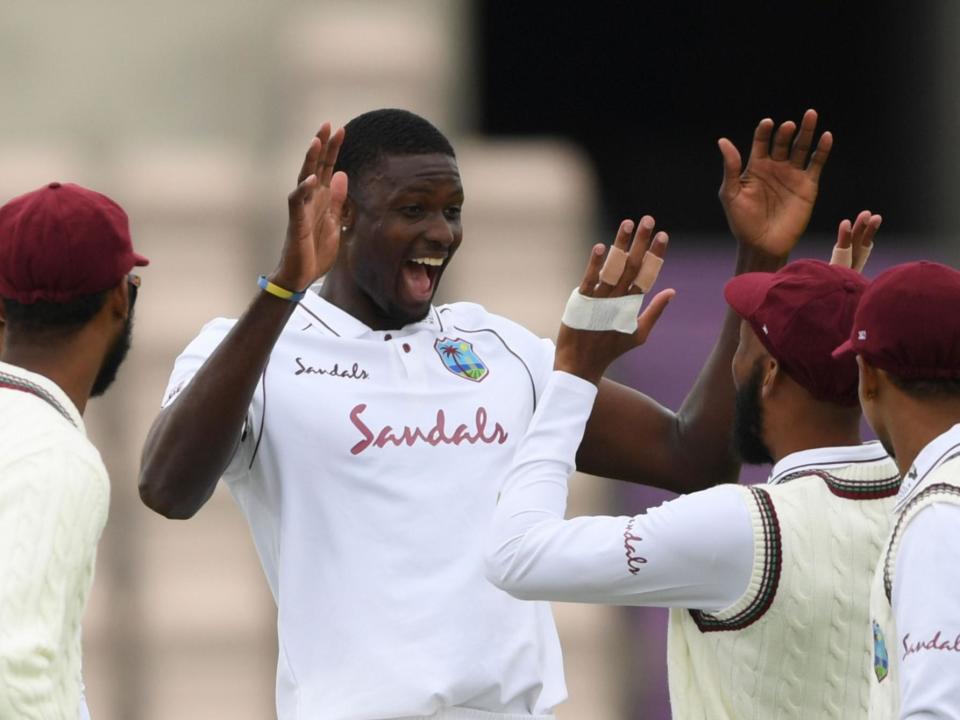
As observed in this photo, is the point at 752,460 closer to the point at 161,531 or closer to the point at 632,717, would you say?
the point at 632,717

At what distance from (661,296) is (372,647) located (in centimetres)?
81

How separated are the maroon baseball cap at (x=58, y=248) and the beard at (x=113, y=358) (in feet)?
0.35

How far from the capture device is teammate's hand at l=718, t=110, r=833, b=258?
12.8 ft

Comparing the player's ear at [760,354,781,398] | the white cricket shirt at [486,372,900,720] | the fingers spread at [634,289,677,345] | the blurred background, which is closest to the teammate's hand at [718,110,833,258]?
the fingers spread at [634,289,677,345]

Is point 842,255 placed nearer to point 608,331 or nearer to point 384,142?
point 608,331

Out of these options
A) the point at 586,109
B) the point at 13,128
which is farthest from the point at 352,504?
the point at 586,109

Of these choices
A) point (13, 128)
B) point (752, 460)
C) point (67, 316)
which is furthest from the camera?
point (13, 128)

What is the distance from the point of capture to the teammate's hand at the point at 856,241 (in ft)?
12.4

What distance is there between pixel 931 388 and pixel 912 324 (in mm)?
101

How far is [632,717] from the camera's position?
21.4 ft

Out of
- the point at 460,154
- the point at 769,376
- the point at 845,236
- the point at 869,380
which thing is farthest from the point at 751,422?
the point at 460,154

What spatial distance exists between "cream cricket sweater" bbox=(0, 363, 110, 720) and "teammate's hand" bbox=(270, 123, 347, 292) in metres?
0.59

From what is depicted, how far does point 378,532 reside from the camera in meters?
3.54

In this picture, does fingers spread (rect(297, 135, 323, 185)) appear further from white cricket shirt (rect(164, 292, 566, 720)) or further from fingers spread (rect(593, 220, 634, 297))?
fingers spread (rect(593, 220, 634, 297))
